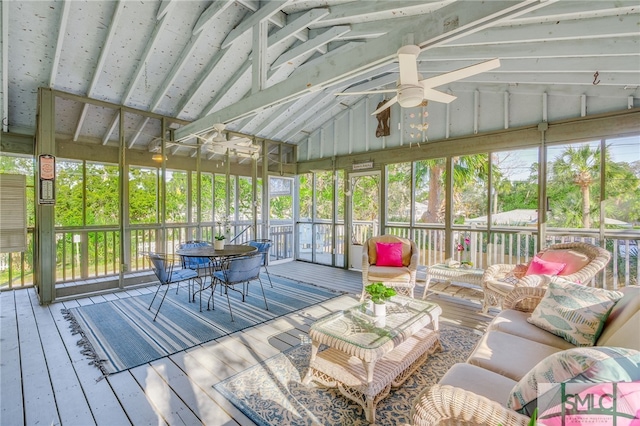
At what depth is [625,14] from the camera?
98.7 inches

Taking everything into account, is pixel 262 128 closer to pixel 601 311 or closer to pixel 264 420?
pixel 264 420

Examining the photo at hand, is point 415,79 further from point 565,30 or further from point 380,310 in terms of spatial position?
point 380,310

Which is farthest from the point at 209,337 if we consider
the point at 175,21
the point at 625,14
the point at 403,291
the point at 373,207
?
the point at 625,14

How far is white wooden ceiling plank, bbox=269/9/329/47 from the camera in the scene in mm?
3600

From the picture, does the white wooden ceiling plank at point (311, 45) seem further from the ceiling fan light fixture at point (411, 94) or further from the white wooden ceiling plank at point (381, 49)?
the ceiling fan light fixture at point (411, 94)

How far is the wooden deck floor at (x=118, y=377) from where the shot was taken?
6.75 feet

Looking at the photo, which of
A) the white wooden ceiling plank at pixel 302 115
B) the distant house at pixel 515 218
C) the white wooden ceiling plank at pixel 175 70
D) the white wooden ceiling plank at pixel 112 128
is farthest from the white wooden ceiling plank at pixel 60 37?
the distant house at pixel 515 218

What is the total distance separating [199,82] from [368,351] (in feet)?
16.0

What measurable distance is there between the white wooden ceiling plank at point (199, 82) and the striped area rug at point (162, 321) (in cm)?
332

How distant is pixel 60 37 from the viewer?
3486 mm

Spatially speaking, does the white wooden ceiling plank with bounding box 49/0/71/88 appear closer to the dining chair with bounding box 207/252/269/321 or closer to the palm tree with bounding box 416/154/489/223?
the dining chair with bounding box 207/252/269/321

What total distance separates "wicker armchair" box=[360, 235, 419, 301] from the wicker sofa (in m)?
1.62

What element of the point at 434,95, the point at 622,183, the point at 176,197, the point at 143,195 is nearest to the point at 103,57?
Answer: the point at 143,195

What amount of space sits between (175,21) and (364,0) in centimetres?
240
